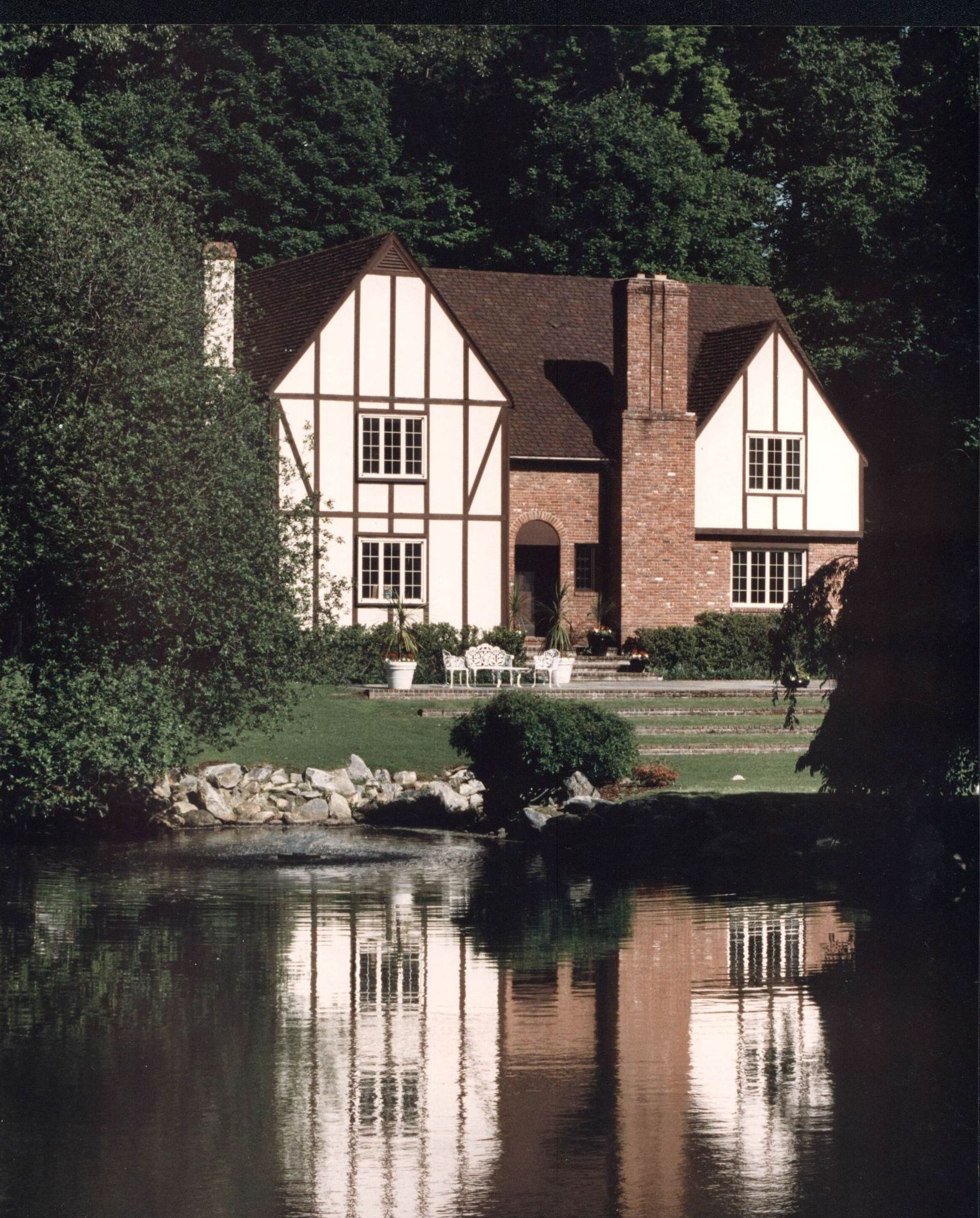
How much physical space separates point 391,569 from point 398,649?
1284 millimetres

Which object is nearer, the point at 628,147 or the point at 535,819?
the point at 628,147

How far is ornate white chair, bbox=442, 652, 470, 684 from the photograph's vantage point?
1564 cm

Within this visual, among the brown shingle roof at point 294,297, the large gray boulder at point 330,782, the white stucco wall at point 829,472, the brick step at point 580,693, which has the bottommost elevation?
the large gray boulder at point 330,782

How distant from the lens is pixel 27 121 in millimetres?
12148

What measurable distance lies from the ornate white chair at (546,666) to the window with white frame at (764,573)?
239 centimetres

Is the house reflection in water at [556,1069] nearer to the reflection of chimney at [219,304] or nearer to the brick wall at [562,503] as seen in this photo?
the reflection of chimney at [219,304]

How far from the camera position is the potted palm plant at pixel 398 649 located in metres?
15.4

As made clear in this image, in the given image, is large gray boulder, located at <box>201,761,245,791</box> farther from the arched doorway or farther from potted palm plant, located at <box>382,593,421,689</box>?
the arched doorway

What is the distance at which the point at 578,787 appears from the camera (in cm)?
1360

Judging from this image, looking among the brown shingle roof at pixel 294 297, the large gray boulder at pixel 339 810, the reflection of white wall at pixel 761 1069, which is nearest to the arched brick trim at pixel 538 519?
the brown shingle roof at pixel 294 297

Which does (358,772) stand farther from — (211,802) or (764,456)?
(764,456)

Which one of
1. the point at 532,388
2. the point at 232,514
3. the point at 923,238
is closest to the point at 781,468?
the point at 532,388

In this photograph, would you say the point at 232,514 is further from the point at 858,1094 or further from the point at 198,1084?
the point at 858,1094

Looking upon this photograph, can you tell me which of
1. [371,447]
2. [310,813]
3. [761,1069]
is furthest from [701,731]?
[761,1069]
